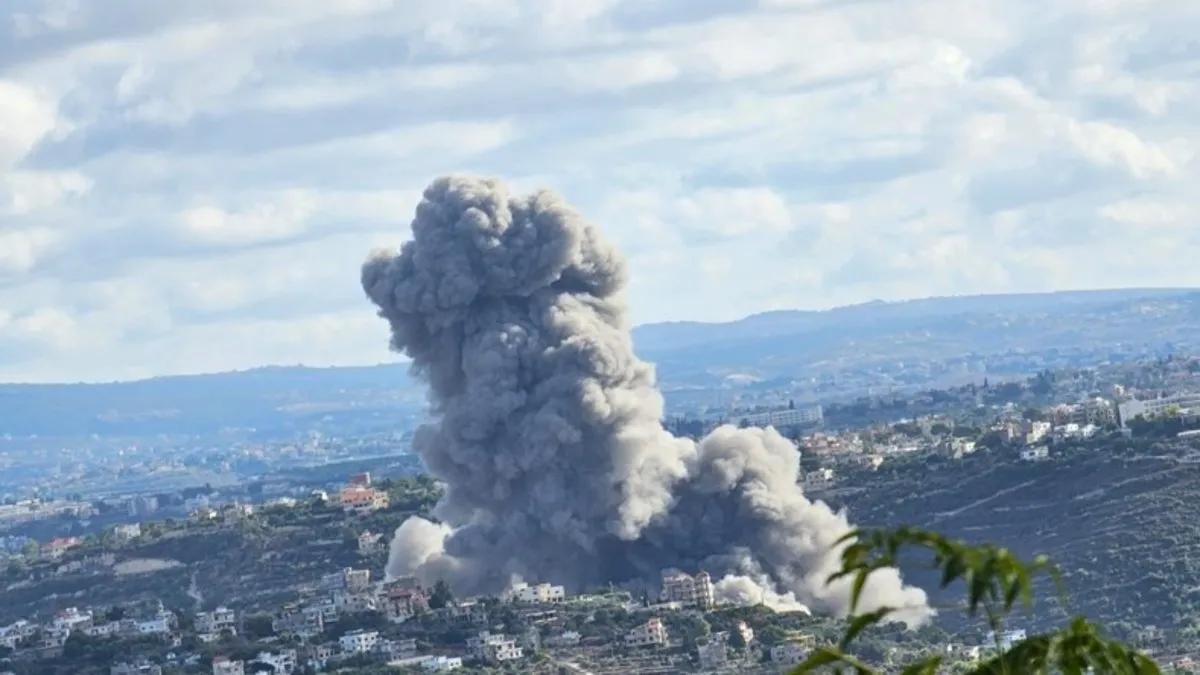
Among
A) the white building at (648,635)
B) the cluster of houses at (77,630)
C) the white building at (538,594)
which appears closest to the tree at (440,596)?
the white building at (538,594)

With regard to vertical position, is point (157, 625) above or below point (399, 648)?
above

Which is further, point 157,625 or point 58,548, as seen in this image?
point 58,548

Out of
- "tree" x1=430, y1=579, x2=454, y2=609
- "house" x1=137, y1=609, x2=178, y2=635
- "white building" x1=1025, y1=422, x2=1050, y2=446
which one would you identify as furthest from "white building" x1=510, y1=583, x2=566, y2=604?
"white building" x1=1025, y1=422, x2=1050, y2=446

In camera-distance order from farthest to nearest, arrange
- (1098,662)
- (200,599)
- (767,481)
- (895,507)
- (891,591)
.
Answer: (200,599), (895,507), (767,481), (891,591), (1098,662)

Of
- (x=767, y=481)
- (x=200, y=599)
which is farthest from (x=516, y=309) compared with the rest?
(x=200, y=599)

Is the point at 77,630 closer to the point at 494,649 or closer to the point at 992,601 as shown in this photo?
the point at 494,649

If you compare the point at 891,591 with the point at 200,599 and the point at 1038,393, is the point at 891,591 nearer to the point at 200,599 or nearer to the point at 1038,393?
the point at 200,599


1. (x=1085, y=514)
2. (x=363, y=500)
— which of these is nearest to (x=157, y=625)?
(x=1085, y=514)
